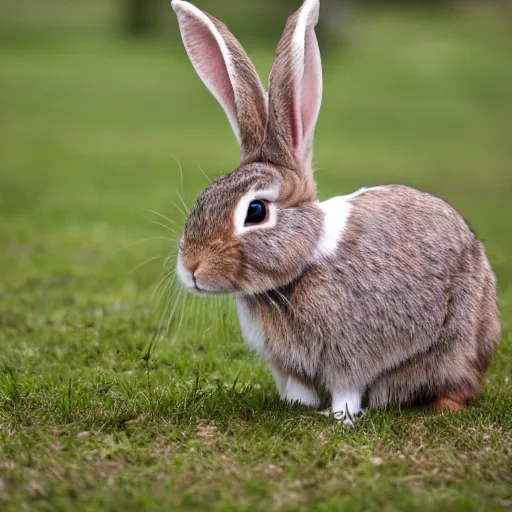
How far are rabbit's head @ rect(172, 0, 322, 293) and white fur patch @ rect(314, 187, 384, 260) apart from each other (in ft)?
0.17

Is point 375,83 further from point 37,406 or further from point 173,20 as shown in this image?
point 37,406

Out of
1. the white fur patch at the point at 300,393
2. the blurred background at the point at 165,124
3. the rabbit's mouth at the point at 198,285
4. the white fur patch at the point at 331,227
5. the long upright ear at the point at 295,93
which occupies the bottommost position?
the blurred background at the point at 165,124

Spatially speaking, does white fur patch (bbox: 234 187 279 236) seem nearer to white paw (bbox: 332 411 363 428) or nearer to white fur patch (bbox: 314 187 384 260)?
white fur patch (bbox: 314 187 384 260)

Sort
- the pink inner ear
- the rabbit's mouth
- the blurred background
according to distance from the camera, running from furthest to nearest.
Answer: the blurred background, the pink inner ear, the rabbit's mouth

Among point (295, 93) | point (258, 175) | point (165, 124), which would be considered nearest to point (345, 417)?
point (258, 175)

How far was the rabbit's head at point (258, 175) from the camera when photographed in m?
4.52

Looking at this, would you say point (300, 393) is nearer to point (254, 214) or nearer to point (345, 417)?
point (345, 417)

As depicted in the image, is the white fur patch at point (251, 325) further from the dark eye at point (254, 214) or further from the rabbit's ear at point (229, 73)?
the rabbit's ear at point (229, 73)

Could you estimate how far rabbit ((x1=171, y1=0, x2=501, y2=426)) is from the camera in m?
4.57

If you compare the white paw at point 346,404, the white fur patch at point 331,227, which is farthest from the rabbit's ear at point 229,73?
the white paw at point 346,404

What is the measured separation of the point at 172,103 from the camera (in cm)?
2414

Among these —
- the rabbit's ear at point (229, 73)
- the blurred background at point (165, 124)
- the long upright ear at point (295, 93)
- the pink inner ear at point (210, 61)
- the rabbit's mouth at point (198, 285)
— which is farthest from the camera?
the blurred background at point (165, 124)

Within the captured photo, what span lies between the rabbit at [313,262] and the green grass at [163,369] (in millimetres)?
244

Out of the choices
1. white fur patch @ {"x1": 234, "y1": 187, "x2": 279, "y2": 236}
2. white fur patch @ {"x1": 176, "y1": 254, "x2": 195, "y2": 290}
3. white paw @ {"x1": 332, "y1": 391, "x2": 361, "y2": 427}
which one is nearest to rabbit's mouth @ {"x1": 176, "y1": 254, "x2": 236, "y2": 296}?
white fur patch @ {"x1": 176, "y1": 254, "x2": 195, "y2": 290}
